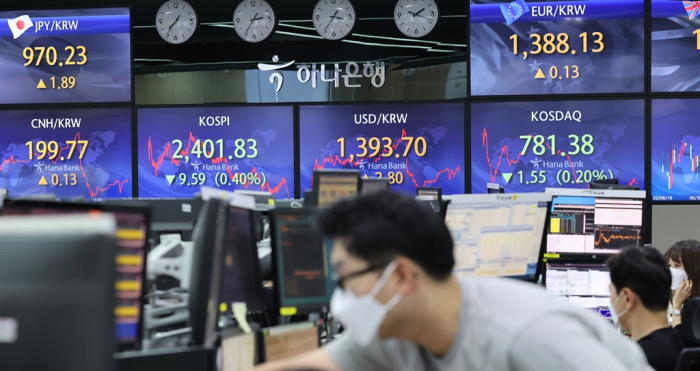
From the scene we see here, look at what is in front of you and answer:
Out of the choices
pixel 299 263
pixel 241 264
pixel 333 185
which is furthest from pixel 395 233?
pixel 333 185

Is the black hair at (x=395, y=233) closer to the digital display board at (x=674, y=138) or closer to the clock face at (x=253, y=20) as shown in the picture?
the digital display board at (x=674, y=138)

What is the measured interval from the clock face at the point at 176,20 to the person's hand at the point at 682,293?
4356 millimetres

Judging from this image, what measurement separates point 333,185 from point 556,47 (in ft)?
12.2

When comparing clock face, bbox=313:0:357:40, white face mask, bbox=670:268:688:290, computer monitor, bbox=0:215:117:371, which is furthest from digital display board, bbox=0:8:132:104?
computer monitor, bbox=0:215:117:371

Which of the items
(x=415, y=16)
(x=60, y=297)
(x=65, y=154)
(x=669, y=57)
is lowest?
(x=60, y=297)

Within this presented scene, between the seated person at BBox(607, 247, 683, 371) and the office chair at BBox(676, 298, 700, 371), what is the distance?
19 cm

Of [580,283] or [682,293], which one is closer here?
[682,293]

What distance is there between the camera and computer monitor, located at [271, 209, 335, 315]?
2.20 metres

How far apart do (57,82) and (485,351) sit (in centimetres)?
565

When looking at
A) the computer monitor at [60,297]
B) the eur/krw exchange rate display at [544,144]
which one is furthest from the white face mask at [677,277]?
the computer monitor at [60,297]

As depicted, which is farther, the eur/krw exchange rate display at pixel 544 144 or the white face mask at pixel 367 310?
the eur/krw exchange rate display at pixel 544 144

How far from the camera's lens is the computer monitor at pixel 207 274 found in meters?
1.66

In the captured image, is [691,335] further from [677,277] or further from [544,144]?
[544,144]

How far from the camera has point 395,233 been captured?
1.13m
